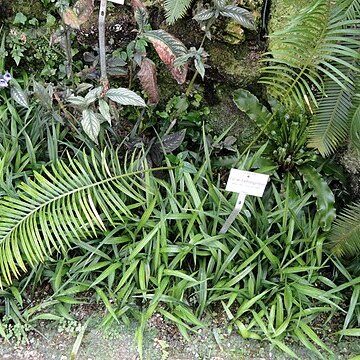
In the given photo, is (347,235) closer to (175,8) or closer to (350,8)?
(350,8)

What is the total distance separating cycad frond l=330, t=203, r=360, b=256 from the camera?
1991 millimetres

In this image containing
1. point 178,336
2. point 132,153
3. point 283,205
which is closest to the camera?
point 178,336

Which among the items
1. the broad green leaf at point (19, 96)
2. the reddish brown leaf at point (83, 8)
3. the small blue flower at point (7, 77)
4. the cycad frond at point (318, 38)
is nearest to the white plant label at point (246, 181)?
the cycad frond at point (318, 38)

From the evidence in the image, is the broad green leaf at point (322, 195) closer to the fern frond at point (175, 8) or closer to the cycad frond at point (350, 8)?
the cycad frond at point (350, 8)

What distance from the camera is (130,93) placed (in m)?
2.08

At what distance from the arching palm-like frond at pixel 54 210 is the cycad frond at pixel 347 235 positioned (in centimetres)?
87

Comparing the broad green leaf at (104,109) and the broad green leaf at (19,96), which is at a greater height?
the broad green leaf at (104,109)

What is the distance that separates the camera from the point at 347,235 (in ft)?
6.57

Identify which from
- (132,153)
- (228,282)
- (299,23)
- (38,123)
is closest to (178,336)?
(228,282)

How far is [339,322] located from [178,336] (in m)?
0.71

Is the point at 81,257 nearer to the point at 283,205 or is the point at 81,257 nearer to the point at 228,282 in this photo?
the point at 228,282

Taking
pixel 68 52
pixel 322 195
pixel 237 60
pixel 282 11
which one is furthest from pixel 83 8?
pixel 322 195

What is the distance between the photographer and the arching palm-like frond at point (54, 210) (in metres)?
1.90

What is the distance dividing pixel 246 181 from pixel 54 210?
A: 0.80 metres
